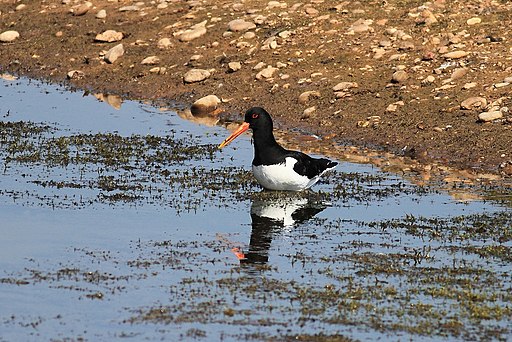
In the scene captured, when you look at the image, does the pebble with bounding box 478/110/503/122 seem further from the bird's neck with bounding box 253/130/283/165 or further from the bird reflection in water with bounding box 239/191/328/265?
the bird reflection in water with bounding box 239/191/328/265

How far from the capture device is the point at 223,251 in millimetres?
12867

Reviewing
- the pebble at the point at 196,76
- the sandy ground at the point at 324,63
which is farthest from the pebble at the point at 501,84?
the pebble at the point at 196,76

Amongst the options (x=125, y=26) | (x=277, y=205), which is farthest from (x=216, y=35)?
(x=277, y=205)

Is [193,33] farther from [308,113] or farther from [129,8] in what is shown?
[308,113]

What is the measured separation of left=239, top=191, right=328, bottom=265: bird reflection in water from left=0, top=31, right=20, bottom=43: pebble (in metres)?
→ 13.6

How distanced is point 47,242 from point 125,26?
1431 centimetres

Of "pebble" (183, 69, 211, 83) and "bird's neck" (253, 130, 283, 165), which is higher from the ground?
"bird's neck" (253, 130, 283, 165)

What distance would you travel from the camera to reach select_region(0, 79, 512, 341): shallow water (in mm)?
10375

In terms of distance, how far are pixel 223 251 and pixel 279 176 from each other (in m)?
3.20

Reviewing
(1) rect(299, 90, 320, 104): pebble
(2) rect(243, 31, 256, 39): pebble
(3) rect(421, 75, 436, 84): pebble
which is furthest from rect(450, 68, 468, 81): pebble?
(2) rect(243, 31, 256, 39): pebble

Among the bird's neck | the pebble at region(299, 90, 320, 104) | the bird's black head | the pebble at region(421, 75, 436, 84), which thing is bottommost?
the pebble at region(299, 90, 320, 104)

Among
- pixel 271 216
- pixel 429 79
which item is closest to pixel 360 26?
pixel 429 79

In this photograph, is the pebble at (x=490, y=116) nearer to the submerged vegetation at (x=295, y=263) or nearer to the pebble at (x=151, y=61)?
the submerged vegetation at (x=295, y=263)

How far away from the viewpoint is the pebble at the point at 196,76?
914 inches
